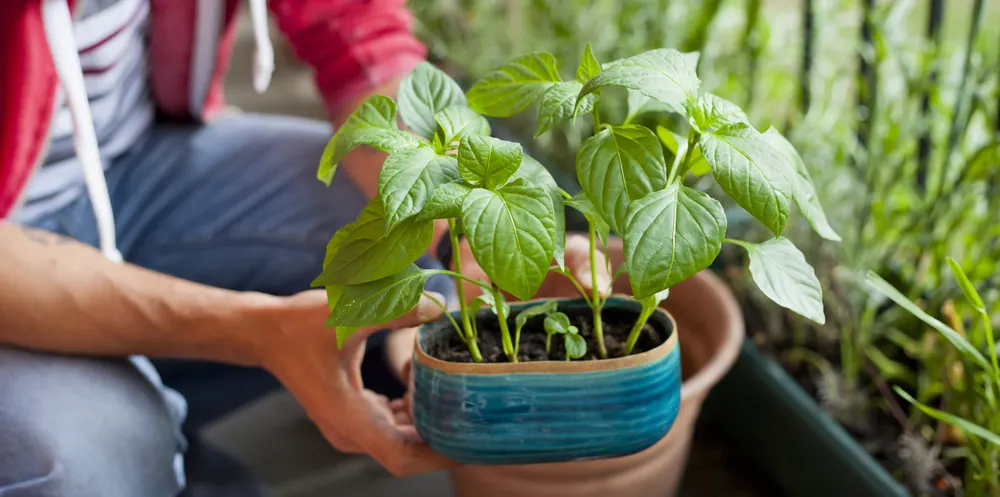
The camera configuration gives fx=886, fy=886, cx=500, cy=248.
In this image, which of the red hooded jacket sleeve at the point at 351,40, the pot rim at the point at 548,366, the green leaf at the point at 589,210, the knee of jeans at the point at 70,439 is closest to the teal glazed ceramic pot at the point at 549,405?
the pot rim at the point at 548,366

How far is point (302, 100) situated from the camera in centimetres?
264

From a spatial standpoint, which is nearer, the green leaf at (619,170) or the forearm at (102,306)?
the green leaf at (619,170)

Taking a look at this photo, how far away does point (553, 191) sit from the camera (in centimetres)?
64

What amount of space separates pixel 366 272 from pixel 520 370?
156 mm

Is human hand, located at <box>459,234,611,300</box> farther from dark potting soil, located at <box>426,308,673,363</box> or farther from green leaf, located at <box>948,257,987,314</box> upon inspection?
green leaf, located at <box>948,257,987,314</box>

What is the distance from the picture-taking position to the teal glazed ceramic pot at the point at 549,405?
688mm

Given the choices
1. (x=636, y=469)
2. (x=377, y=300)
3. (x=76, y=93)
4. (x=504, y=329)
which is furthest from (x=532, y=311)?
(x=76, y=93)

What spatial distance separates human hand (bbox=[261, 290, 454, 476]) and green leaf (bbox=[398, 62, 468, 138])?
0.16m

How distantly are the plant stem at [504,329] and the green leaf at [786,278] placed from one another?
19 centimetres

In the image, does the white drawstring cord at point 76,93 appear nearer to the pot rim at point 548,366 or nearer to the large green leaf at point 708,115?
the pot rim at point 548,366

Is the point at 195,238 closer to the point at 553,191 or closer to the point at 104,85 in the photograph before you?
the point at 104,85

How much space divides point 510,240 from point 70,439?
491 millimetres

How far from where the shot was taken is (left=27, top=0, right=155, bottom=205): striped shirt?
0.97 metres

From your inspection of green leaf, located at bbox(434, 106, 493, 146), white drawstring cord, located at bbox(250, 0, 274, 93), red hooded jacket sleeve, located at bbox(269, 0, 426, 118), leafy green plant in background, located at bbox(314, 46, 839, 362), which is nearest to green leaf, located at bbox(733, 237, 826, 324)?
leafy green plant in background, located at bbox(314, 46, 839, 362)
